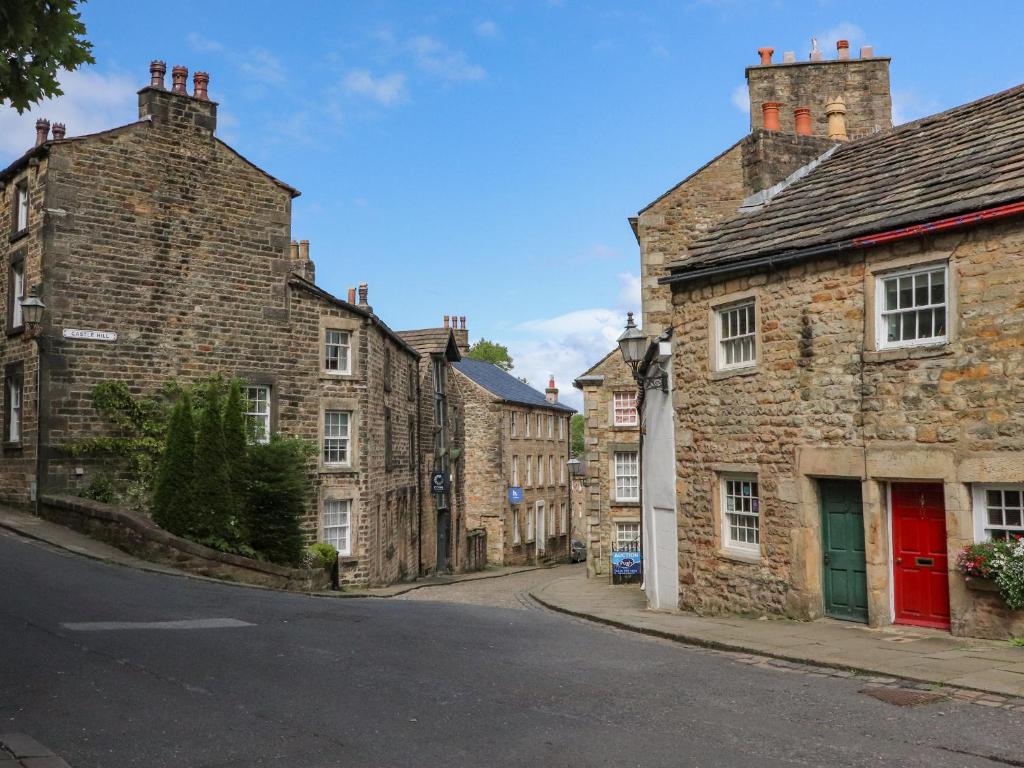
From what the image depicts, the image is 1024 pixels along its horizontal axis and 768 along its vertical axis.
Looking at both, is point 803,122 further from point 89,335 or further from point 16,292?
point 16,292

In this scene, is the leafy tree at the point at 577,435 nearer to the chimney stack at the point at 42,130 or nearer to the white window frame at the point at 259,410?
the white window frame at the point at 259,410

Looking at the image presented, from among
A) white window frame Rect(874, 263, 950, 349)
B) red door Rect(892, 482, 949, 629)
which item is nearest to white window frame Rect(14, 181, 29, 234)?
white window frame Rect(874, 263, 950, 349)

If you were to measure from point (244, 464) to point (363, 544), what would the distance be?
24.0ft

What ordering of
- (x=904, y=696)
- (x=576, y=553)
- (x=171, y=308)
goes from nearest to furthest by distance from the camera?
(x=904, y=696) < (x=171, y=308) < (x=576, y=553)

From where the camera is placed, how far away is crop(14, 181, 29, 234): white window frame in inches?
902

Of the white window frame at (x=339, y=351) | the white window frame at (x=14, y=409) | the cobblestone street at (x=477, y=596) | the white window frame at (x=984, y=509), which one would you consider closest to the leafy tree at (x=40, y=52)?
the white window frame at (x=984, y=509)

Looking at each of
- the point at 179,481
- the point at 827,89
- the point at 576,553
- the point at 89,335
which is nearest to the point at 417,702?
the point at 179,481

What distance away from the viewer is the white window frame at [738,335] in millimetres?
14602

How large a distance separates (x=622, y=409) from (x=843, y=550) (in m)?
21.6

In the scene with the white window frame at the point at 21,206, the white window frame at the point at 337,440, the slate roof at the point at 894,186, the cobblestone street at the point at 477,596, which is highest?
the white window frame at the point at 21,206

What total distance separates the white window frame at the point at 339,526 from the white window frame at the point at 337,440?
1.07 meters

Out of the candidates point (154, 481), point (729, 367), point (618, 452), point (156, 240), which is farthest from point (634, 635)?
point (618, 452)

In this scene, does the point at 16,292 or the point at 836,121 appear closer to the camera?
the point at 836,121

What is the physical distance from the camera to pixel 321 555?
23.9 meters
